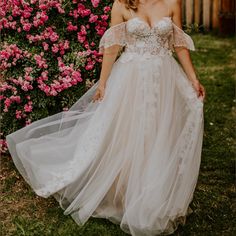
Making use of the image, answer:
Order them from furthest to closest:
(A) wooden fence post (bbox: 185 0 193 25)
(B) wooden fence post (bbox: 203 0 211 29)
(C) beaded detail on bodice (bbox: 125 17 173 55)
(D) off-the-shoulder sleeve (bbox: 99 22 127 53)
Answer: (A) wooden fence post (bbox: 185 0 193 25), (B) wooden fence post (bbox: 203 0 211 29), (D) off-the-shoulder sleeve (bbox: 99 22 127 53), (C) beaded detail on bodice (bbox: 125 17 173 55)

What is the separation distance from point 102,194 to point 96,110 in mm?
707

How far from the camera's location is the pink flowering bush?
540 centimetres

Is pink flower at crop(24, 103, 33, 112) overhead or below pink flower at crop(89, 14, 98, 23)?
below

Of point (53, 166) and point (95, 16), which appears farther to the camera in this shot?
point (95, 16)

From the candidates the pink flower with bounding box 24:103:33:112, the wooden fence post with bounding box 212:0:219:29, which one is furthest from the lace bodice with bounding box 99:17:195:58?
the wooden fence post with bounding box 212:0:219:29

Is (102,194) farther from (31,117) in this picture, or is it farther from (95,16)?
(95,16)

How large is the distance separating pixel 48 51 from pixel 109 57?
1.07m

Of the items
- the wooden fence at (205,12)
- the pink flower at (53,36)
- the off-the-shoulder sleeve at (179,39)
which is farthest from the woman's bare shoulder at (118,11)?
the wooden fence at (205,12)

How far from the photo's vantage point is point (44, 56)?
18.0 ft

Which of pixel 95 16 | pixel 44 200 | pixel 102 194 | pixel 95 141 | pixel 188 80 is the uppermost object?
pixel 95 16

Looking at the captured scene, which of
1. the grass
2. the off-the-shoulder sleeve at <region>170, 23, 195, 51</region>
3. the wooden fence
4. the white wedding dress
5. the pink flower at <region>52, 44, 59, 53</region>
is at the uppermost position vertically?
the off-the-shoulder sleeve at <region>170, 23, 195, 51</region>

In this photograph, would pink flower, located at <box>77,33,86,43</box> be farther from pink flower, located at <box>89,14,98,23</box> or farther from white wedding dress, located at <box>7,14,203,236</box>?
white wedding dress, located at <box>7,14,203,236</box>

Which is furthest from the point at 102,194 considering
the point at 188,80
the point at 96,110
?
the point at 188,80

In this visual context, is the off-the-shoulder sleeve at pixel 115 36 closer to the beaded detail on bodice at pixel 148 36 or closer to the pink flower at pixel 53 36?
the beaded detail on bodice at pixel 148 36
